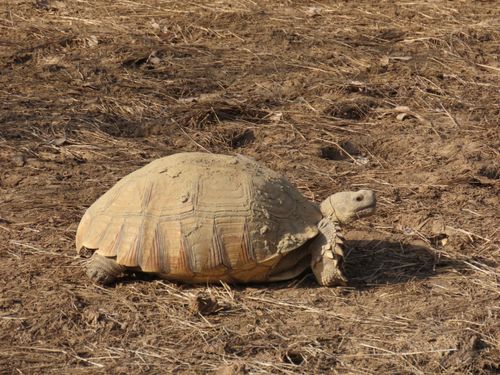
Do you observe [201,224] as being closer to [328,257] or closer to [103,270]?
[103,270]

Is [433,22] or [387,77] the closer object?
[387,77]

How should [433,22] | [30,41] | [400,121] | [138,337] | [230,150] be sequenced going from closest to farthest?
[138,337]
[230,150]
[400,121]
[30,41]
[433,22]

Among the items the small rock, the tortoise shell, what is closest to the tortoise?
the tortoise shell

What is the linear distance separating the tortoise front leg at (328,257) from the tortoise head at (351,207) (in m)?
0.20

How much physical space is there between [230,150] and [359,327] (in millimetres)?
2920

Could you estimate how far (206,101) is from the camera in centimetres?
832

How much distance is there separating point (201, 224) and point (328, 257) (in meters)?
0.71

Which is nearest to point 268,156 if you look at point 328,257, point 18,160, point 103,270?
point 18,160

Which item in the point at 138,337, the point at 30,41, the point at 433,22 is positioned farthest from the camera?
the point at 433,22

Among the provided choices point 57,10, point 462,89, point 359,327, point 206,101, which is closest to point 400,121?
point 462,89

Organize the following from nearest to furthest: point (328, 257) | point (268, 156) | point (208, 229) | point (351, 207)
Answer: point (208, 229)
point (328, 257)
point (351, 207)
point (268, 156)

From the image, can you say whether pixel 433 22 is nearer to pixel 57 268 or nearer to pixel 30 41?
pixel 30 41

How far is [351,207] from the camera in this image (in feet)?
18.4

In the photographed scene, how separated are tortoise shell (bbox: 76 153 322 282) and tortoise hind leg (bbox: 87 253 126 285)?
0.13 ft
